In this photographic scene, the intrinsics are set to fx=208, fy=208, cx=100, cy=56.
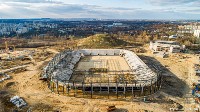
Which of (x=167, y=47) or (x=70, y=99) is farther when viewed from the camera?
(x=167, y=47)

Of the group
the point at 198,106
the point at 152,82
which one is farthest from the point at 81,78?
the point at 198,106

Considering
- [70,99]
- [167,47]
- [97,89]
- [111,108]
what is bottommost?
[70,99]

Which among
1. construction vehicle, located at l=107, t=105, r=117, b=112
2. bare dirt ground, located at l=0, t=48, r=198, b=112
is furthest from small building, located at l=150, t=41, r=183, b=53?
construction vehicle, located at l=107, t=105, r=117, b=112

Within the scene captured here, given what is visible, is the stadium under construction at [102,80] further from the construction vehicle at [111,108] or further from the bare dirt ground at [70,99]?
the construction vehicle at [111,108]

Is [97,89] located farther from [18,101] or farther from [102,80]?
[18,101]

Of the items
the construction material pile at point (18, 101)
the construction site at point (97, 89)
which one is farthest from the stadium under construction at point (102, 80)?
the construction material pile at point (18, 101)

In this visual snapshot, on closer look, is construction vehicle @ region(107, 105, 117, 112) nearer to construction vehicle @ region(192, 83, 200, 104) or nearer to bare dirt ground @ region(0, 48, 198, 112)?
bare dirt ground @ region(0, 48, 198, 112)

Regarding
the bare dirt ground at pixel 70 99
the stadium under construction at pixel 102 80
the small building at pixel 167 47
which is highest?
the small building at pixel 167 47

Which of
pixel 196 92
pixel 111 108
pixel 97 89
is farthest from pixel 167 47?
pixel 111 108

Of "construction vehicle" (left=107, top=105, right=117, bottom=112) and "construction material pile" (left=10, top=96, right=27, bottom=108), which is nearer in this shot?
"construction vehicle" (left=107, top=105, right=117, bottom=112)

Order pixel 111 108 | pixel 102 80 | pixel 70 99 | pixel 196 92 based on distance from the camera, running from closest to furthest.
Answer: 1. pixel 111 108
2. pixel 70 99
3. pixel 196 92
4. pixel 102 80

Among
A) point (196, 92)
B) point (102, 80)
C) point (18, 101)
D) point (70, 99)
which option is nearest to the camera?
point (18, 101)
